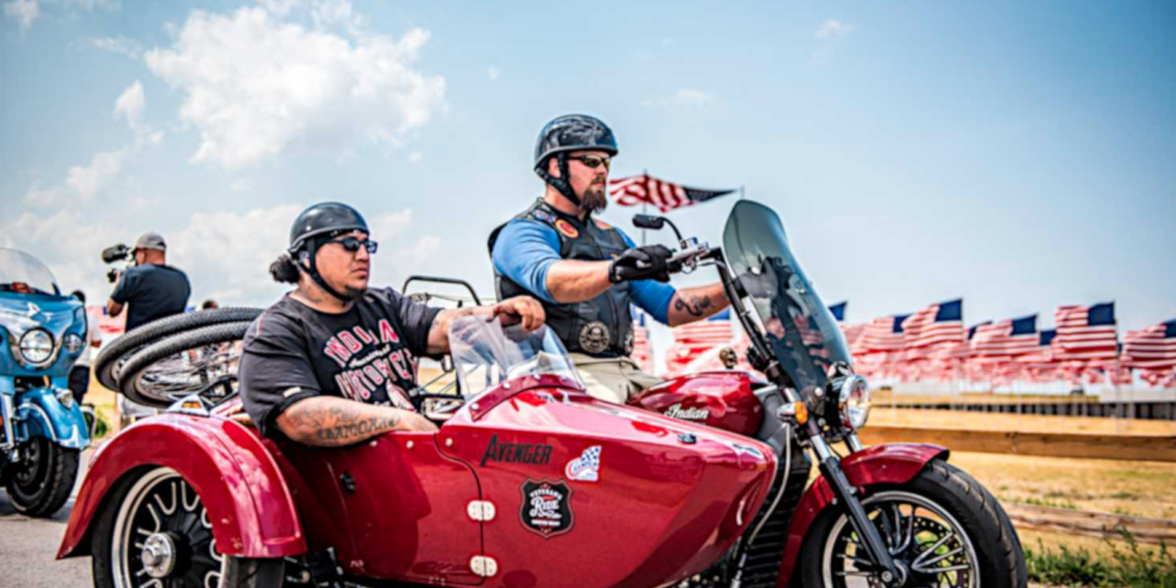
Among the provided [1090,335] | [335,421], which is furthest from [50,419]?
[1090,335]

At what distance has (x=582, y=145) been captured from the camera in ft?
13.7

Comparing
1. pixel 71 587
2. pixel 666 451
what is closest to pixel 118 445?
pixel 71 587

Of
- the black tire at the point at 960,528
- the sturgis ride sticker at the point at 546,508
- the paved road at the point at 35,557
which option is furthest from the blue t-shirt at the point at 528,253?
the paved road at the point at 35,557

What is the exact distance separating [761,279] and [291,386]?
5.51 ft

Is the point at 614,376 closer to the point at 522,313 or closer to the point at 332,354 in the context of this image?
the point at 522,313

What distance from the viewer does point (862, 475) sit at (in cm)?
314

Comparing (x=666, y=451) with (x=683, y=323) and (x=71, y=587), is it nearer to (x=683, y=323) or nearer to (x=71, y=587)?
(x=683, y=323)

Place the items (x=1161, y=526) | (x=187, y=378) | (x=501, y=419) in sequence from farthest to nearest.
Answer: (x=1161, y=526), (x=187, y=378), (x=501, y=419)

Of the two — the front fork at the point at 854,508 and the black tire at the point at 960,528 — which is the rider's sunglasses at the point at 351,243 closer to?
the front fork at the point at 854,508

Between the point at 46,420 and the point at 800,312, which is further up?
the point at 800,312

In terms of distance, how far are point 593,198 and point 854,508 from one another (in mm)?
1800

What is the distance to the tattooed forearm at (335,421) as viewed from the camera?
10.5 feet

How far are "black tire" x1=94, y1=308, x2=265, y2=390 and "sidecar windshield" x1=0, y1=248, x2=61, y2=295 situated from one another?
235cm

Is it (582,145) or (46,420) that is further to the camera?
(46,420)
